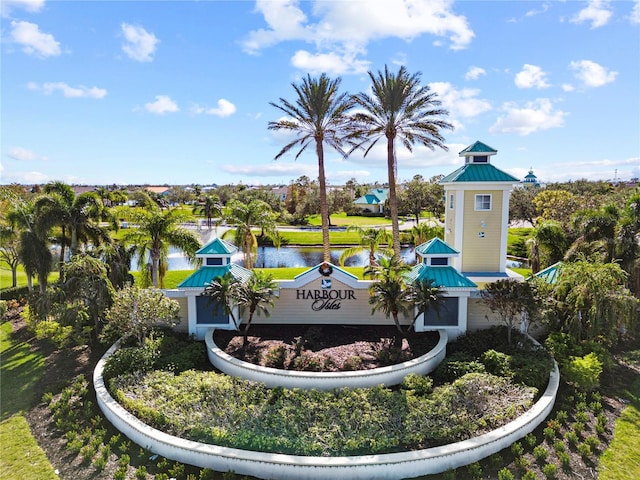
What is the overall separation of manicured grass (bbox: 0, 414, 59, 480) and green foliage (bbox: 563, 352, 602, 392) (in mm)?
14242

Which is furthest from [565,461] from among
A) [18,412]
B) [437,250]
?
[18,412]

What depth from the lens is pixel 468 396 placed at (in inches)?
437

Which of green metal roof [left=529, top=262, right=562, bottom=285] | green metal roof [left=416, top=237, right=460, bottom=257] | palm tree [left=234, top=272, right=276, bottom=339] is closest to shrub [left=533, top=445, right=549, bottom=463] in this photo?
green metal roof [left=416, top=237, right=460, bottom=257]

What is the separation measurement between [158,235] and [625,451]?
61.7ft

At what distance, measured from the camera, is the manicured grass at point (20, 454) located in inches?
377

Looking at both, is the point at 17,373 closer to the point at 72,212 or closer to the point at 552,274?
the point at 72,212

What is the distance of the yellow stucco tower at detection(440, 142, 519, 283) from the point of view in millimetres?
18438

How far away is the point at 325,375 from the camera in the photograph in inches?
480

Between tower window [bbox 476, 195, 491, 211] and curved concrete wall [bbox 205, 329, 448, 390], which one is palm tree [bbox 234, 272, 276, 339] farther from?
tower window [bbox 476, 195, 491, 211]

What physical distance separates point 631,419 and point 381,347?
23.9 ft

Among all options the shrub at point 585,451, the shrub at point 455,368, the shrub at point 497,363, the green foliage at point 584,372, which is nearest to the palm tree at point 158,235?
the shrub at point 455,368

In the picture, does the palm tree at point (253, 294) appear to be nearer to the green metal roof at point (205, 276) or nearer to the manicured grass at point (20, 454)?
the green metal roof at point (205, 276)

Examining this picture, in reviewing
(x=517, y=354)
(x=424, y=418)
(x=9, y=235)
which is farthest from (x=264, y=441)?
(x=9, y=235)

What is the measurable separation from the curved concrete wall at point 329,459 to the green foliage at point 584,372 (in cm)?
344
